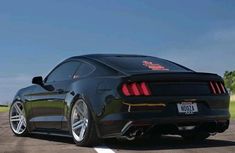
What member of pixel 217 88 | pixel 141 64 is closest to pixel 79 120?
pixel 141 64

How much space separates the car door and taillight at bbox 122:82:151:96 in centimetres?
151

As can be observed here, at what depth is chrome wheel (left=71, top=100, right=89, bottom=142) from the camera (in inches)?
311

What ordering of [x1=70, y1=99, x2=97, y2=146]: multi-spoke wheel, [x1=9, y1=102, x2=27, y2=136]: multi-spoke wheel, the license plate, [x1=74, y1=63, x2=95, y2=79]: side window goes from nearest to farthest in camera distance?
the license plate < [x1=70, y1=99, x2=97, y2=146]: multi-spoke wheel < [x1=74, y1=63, x2=95, y2=79]: side window < [x1=9, y1=102, x2=27, y2=136]: multi-spoke wheel

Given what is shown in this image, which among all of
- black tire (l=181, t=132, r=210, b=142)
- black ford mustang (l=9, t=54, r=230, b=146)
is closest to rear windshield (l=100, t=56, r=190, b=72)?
black ford mustang (l=9, t=54, r=230, b=146)

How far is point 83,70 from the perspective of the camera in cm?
860

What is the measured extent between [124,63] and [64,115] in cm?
128

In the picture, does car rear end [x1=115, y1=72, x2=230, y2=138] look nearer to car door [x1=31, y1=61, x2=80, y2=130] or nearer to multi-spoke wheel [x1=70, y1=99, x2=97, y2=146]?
multi-spoke wheel [x1=70, y1=99, x2=97, y2=146]

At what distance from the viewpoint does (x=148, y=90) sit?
7.40 metres

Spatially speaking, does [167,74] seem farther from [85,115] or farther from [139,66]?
[85,115]

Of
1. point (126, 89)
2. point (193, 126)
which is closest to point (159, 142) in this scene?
point (193, 126)

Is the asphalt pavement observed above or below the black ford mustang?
below

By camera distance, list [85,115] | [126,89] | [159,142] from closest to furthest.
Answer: [126,89] → [85,115] → [159,142]

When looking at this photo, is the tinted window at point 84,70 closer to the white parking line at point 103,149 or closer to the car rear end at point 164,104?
the car rear end at point 164,104

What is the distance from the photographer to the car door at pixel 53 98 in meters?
8.81
